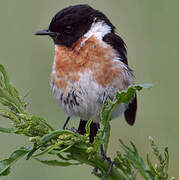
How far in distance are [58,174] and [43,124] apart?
2.35 meters

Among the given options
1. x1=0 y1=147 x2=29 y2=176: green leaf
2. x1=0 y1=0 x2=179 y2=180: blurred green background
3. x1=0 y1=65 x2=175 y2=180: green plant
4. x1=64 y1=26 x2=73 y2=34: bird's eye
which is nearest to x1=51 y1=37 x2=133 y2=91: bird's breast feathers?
x1=64 y1=26 x2=73 y2=34: bird's eye

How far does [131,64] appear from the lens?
183 inches

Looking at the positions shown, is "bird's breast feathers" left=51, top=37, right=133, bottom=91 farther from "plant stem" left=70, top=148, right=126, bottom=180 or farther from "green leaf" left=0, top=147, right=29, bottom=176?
"green leaf" left=0, top=147, right=29, bottom=176

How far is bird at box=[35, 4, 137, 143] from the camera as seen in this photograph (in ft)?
11.2

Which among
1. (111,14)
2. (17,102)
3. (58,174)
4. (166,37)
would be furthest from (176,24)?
(17,102)

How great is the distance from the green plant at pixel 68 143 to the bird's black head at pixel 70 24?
5.54ft

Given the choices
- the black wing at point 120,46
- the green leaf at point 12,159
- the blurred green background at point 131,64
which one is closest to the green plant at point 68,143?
the green leaf at point 12,159

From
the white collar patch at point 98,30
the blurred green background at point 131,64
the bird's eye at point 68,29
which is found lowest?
the blurred green background at point 131,64

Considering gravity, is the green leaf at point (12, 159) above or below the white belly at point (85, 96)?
above

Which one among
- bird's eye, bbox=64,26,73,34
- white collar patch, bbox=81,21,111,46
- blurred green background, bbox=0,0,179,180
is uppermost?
bird's eye, bbox=64,26,73,34

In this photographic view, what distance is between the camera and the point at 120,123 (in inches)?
179

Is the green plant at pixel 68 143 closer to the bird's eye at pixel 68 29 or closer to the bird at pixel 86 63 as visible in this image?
the bird at pixel 86 63

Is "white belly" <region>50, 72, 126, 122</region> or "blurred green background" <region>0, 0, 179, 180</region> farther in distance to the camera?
"blurred green background" <region>0, 0, 179, 180</region>

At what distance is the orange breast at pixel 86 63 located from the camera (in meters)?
3.42
